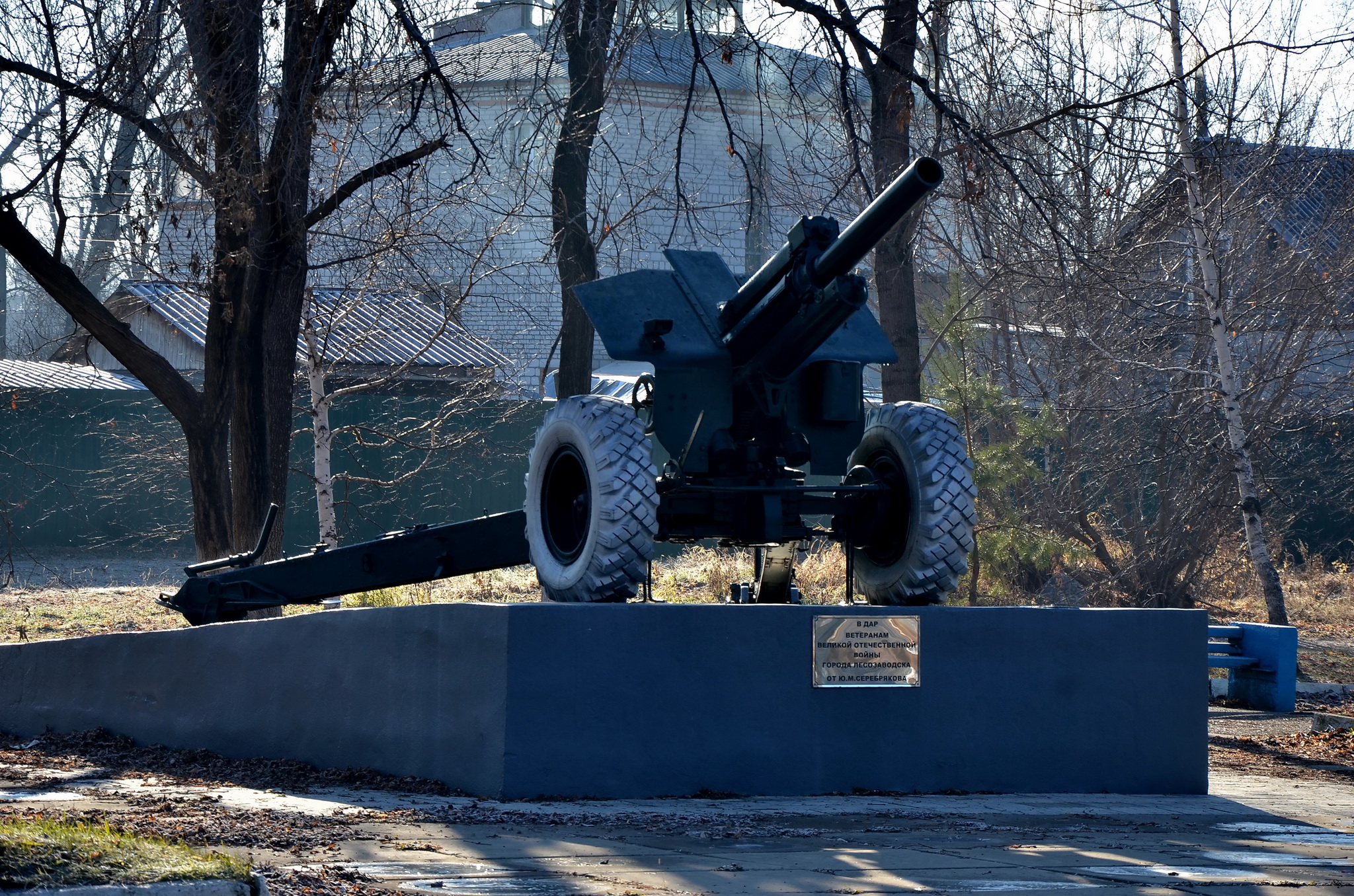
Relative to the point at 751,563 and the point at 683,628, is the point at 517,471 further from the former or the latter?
the point at 683,628

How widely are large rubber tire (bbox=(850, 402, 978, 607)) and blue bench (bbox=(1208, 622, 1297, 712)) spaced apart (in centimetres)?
518

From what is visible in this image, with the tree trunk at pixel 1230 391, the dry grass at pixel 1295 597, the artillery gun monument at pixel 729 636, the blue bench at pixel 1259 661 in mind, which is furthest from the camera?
the dry grass at pixel 1295 597

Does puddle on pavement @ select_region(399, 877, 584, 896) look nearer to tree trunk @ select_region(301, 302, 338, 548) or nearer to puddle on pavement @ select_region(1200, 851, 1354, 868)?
puddle on pavement @ select_region(1200, 851, 1354, 868)

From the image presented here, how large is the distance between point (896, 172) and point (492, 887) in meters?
9.21

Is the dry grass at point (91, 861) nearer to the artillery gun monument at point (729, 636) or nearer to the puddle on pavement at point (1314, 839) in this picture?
the artillery gun monument at point (729, 636)

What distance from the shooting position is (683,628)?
6980mm

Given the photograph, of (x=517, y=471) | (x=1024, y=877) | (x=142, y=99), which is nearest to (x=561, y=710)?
(x=1024, y=877)

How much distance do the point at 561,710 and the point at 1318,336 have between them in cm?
1964

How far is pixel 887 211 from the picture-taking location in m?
6.99

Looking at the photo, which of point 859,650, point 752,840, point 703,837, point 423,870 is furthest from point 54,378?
point 423,870

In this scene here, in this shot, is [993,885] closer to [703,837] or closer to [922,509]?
[703,837]

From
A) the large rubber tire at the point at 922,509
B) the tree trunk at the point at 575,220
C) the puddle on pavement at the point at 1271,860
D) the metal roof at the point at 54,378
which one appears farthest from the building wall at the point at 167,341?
the puddle on pavement at the point at 1271,860

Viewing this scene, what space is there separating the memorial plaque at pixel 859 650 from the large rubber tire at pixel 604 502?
935 millimetres

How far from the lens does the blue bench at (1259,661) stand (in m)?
12.5
